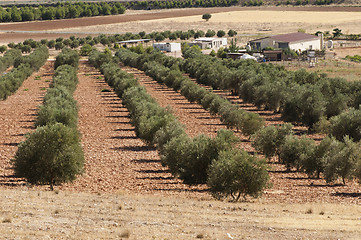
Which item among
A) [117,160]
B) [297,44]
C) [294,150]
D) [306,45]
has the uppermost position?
[294,150]

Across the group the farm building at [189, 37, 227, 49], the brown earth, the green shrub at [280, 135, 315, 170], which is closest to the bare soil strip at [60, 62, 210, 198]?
the brown earth

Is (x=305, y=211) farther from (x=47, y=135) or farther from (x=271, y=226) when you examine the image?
(x=47, y=135)

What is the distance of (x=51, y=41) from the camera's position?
16012cm

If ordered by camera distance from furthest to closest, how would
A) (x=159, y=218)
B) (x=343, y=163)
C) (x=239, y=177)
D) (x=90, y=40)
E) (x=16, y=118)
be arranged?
(x=90, y=40) → (x=16, y=118) → (x=343, y=163) → (x=239, y=177) → (x=159, y=218)

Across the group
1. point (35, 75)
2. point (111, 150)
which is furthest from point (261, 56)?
point (111, 150)

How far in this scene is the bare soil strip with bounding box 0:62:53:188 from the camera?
34.1 m

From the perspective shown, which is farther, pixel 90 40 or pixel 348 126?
pixel 90 40

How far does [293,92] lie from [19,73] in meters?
48.0

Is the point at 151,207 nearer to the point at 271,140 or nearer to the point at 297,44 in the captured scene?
the point at 271,140

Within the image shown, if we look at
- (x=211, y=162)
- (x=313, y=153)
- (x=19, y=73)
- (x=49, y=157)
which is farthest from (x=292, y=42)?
(x=49, y=157)

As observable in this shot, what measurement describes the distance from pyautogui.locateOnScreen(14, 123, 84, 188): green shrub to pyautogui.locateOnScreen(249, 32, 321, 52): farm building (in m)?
96.0

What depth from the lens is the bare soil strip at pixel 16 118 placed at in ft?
112

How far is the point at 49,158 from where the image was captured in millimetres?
28062

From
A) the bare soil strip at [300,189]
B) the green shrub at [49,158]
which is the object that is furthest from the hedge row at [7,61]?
the green shrub at [49,158]
